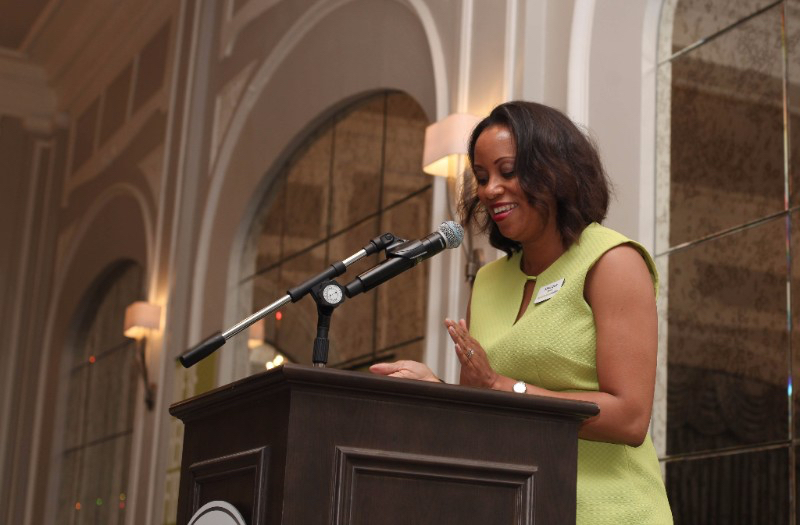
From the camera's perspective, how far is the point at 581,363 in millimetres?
2004

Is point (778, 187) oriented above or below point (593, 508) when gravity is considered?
above

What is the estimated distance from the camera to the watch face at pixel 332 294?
6.59 feet

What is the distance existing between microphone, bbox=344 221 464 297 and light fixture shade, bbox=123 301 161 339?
5.00m

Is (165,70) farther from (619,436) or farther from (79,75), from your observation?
(619,436)

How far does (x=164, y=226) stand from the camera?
7262 millimetres

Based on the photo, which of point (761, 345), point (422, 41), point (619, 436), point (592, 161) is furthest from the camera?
point (422, 41)

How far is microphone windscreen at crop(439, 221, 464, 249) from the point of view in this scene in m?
2.14

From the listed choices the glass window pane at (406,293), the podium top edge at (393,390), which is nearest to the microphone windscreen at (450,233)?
the podium top edge at (393,390)

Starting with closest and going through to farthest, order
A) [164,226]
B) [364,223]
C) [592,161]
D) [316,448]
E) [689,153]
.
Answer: [316,448] → [592,161] → [689,153] → [364,223] → [164,226]

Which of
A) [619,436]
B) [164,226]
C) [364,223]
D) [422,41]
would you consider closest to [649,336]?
[619,436]

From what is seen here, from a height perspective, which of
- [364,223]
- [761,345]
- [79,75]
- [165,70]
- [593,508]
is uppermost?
[79,75]

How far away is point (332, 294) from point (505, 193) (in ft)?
1.18

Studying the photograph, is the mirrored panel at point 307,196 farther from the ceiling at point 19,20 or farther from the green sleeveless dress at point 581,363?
the ceiling at point 19,20

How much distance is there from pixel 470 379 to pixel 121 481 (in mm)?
6178
